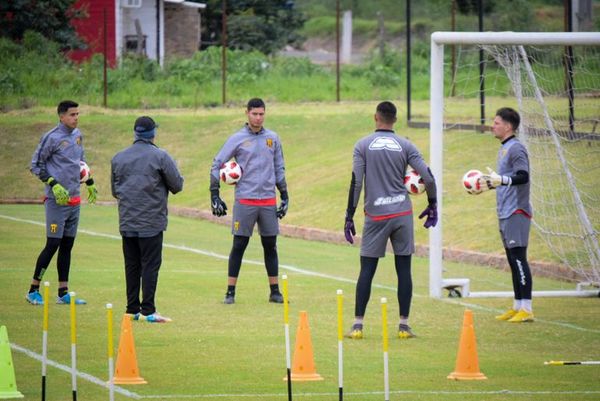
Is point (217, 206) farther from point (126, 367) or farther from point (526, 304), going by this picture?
point (126, 367)

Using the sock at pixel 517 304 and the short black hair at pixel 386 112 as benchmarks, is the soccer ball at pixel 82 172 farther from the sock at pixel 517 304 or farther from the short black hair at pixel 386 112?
the sock at pixel 517 304

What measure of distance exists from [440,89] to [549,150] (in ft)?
8.88

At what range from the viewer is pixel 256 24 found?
182 feet

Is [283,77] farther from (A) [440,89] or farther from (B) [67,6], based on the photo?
(A) [440,89]

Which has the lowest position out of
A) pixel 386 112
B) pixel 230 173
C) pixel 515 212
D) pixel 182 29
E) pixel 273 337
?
pixel 273 337

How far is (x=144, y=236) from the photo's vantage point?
45.3 feet

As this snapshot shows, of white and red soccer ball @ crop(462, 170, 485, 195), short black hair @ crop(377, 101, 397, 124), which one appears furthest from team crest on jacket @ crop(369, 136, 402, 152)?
white and red soccer ball @ crop(462, 170, 485, 195)

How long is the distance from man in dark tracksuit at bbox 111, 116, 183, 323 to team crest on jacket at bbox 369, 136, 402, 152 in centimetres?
217

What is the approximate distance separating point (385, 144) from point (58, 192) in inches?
151

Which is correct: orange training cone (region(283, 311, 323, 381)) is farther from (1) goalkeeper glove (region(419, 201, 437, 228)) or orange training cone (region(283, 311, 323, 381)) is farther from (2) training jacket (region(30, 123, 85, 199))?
(2) training jacket (region(30, 123, 85, 199))

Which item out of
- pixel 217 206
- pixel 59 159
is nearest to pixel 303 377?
pixel 217 206

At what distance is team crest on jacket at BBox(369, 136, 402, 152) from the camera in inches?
516

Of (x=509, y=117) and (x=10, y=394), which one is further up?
(x=509, y=117)

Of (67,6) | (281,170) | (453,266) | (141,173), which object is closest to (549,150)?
(453,266)
